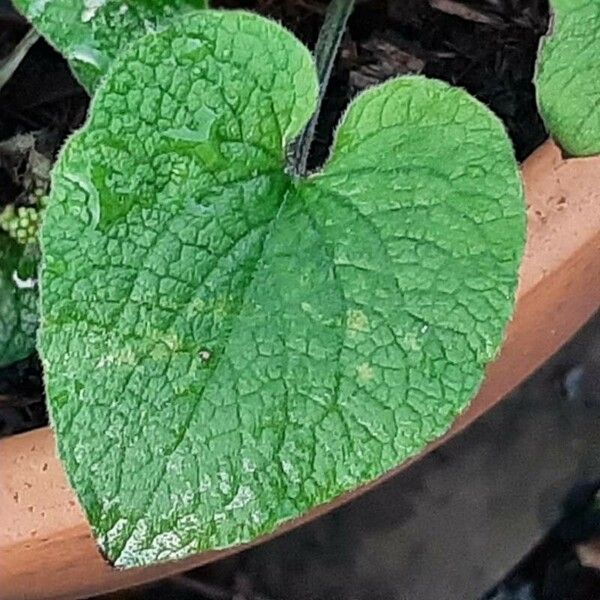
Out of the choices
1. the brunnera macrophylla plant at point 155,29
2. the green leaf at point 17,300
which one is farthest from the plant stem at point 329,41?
the green leaf at point 17,300

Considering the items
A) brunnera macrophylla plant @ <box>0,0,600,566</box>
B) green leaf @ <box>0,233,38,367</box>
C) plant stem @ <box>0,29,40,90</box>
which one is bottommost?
green leaf @ <box>0,233,38,367</box>

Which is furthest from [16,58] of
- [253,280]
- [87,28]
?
[253,280]

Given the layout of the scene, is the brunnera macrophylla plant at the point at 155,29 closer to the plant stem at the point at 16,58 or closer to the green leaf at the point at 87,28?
the green leaf at the point at 87,28

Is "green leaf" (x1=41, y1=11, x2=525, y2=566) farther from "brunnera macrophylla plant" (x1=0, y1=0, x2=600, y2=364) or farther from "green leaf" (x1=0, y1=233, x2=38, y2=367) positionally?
"green leaf" (x1=0, y1=233, x2=38, y2=367)

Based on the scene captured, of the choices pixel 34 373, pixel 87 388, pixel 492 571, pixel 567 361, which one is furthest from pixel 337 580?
pixel 87 388

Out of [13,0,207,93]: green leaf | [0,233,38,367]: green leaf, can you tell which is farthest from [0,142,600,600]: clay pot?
[13,0,207,93]: green leaf

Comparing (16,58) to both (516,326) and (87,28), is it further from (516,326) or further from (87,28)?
(516,326)

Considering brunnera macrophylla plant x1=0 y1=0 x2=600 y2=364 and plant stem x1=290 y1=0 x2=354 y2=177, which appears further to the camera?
plant stem x1=290 y1=0 x2=354 y2=177
